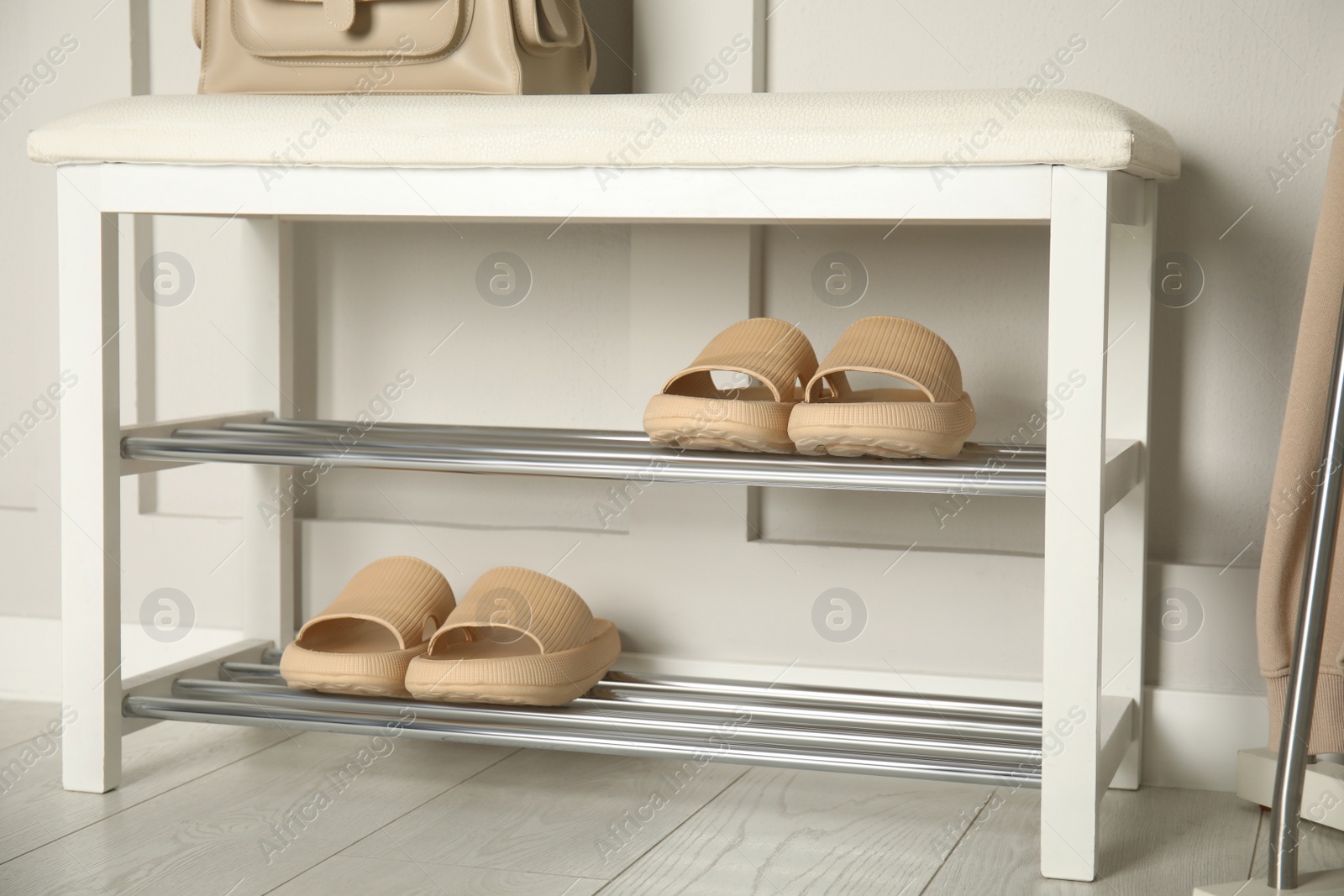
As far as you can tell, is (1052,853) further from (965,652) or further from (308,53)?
(308,53)

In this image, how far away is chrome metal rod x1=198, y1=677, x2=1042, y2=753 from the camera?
3.43 ft

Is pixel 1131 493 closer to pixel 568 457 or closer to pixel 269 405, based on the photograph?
pixel 568 457

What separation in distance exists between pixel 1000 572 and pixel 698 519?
0.30 m

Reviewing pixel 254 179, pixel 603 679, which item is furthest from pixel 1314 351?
pixel 254 179

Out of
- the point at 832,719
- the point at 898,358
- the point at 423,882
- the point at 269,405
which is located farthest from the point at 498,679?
the point at 269,405

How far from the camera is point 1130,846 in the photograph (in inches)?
40.3

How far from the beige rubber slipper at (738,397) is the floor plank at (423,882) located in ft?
1.12

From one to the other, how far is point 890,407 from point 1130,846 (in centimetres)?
40

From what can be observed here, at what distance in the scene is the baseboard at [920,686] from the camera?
46.8 inches

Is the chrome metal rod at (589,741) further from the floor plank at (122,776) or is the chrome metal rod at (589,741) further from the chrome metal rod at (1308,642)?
the chrome metal rod at (1308,642)

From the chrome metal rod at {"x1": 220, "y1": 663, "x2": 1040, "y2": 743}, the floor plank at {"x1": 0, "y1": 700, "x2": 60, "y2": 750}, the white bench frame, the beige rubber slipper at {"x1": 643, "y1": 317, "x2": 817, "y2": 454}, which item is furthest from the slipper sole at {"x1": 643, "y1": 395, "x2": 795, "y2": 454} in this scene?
the floor plank at {"x1": 0, "y1": 700, "x2": 60, "y2": 750}

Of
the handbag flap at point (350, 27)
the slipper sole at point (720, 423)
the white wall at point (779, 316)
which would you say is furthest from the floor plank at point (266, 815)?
the handbag flap at point (350, 27)

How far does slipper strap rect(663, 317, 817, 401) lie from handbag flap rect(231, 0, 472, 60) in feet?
1.09

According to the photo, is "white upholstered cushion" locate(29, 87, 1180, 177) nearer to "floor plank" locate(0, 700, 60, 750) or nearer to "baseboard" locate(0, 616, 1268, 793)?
"baseboard" locate(0, 616, 1268, 793)
